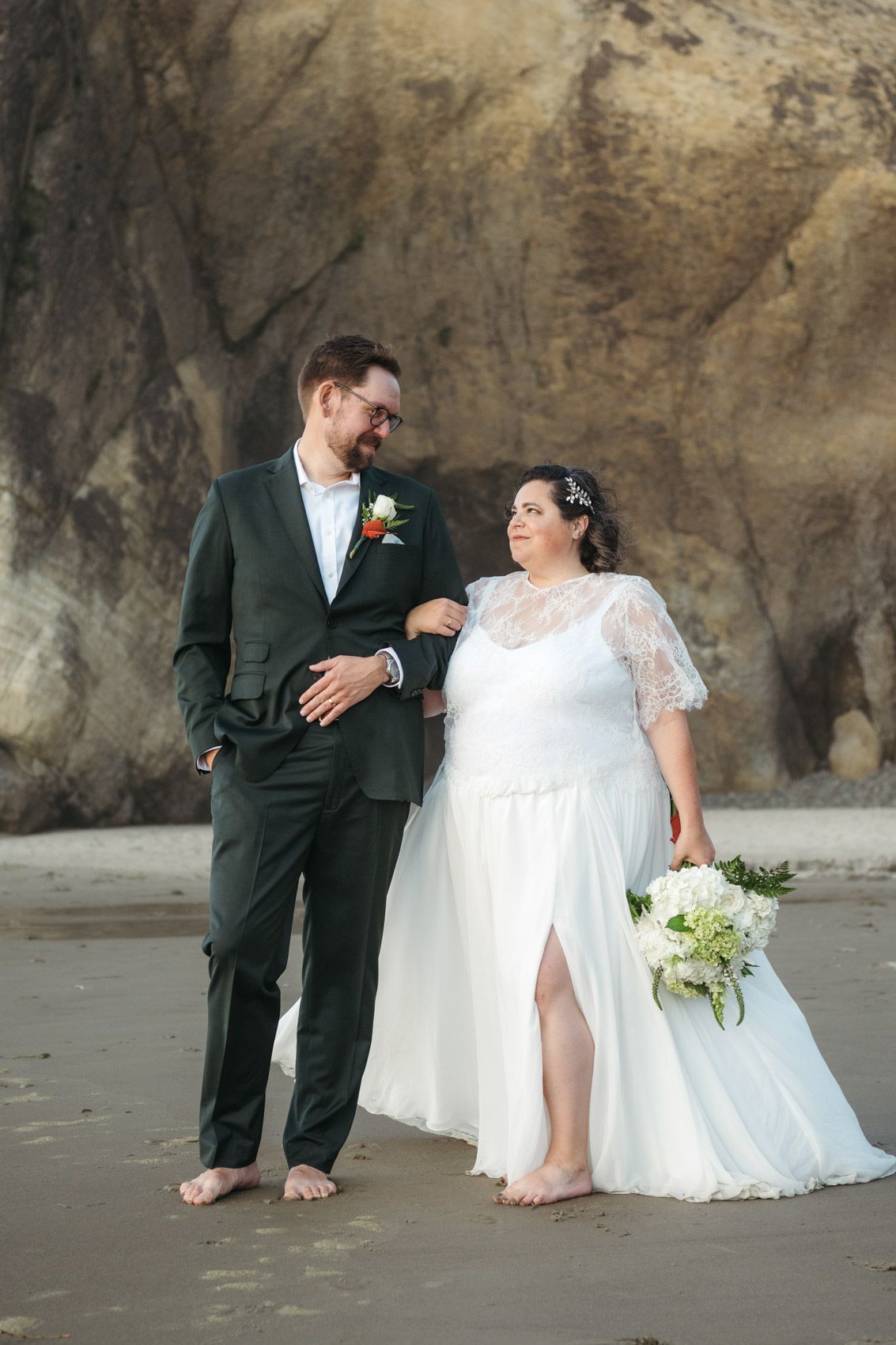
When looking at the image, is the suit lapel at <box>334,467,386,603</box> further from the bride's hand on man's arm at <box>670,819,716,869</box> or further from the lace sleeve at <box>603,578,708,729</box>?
the bride's hand on man's arm at <box>670,819,716,869</box>

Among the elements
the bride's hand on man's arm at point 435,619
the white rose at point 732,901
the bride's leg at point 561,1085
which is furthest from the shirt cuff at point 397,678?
the white rose at point 732,901

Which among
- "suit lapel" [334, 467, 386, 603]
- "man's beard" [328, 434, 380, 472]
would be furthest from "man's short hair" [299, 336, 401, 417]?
"suit lapel" [334, 467, 386, 603]

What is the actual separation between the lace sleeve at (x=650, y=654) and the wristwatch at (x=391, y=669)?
22.1 inches

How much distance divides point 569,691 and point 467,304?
36.4 ft

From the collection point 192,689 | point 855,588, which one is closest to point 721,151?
point 855,588

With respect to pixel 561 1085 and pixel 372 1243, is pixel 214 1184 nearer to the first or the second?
pixel 372 1243

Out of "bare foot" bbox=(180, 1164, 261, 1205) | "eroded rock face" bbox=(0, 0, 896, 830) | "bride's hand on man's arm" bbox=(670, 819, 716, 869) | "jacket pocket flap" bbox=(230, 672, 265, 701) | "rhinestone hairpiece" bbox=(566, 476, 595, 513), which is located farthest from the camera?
"eroded rock face" bbox=(0, 0, 896, 830)

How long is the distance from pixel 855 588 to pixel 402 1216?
40.2ft

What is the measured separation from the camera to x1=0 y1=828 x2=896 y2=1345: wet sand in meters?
2.72

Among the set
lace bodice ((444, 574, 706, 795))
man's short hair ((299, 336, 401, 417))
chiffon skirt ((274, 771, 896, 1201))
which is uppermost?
man's short hair ((299, 336, 401, 417))

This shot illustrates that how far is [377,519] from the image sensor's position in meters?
3.71

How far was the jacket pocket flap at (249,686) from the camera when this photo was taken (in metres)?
3.61

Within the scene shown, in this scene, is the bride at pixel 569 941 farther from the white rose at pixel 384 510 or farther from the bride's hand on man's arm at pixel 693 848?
the white rose at pixel 384 510

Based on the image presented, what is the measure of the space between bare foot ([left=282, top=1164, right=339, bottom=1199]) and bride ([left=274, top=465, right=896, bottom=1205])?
39 centimetres
